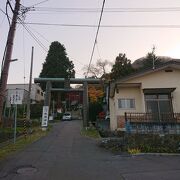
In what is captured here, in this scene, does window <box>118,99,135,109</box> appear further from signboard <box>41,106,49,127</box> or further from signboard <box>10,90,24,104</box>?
signboard <box>41,106,49,127</box>

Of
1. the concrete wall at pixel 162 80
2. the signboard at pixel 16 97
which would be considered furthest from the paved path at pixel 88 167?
the concrete wall at pixel 162 80

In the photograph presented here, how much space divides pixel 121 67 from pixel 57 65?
14.7m

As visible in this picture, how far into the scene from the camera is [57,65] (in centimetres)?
5212

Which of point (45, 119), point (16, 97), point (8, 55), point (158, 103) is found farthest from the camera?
point (45, 119)

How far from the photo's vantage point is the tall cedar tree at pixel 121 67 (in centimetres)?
4472

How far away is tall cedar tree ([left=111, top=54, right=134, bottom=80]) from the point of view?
4472cm

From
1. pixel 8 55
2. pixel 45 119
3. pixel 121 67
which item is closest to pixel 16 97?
pixel 8 55

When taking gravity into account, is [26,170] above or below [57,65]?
below

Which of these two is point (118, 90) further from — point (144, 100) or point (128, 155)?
point (128, 155)

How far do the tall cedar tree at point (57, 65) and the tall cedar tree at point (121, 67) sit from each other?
11.5m

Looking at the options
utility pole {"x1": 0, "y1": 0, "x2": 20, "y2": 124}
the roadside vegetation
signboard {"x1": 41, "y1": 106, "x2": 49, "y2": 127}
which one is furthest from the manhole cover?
signboard {"x1": 41, "y1": 106, "x2": 49, "y2": 127}

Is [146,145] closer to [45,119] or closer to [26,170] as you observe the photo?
[26,170]

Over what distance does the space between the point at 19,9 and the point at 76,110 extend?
6710cm

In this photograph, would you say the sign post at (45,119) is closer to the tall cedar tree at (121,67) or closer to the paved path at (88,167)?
the paved path at (88,167)
